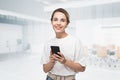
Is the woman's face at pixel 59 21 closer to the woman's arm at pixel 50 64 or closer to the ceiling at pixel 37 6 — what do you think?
the woman's arm at pixel 50 64

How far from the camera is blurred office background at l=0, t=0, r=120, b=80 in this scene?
10.6ft

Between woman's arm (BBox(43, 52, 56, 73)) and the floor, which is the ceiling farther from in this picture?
woman's arm (BBox(43, 52, 56, 73))

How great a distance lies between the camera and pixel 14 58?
3.38 m

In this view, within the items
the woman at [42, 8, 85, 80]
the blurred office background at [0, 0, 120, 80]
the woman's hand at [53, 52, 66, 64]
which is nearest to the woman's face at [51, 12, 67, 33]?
the woman at [42, 8, 85, 80]

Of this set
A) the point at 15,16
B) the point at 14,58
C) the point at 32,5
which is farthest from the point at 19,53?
the point at 32,5

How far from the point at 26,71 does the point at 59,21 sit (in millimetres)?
2203

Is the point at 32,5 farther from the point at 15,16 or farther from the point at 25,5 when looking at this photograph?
the point at 15,16

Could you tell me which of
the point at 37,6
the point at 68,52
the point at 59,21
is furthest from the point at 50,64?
the point at 37,6

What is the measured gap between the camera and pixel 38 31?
11.1 ft

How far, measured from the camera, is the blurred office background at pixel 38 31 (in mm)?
3246

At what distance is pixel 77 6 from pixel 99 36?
0.65 m

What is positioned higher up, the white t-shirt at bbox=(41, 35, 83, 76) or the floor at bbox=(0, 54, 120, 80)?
the white t-shirt at bbox=(41, 35, 83, 76)

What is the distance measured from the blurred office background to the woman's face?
1.81m

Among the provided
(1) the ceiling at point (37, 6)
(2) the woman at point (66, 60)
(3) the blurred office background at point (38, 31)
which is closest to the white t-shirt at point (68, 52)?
(2) the woman at point (66, 60)
